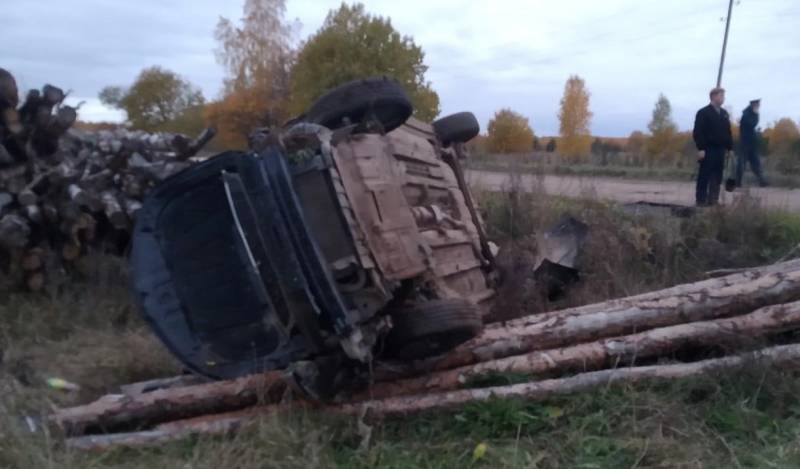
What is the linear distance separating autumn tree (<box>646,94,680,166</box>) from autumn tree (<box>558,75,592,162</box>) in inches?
128

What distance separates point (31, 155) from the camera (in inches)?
327

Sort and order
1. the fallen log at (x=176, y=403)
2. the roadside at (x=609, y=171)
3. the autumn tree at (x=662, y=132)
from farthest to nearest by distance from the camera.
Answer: the autumn tree at (x=662, y=132), the roadside at (x=609, y=171), the fallen log at (x=176, y=403)

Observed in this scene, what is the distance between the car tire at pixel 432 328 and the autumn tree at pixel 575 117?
40.7 metres

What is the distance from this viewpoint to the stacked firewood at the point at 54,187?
26.0ft

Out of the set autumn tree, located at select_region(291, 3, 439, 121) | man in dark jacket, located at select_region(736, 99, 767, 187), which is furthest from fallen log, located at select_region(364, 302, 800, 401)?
autumn tree, located at select_region(291, 3, 439, 121)

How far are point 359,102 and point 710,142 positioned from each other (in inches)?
263

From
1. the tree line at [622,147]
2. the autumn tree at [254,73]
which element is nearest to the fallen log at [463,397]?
the tree line at [622,147]

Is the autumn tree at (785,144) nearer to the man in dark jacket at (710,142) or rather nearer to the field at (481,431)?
the man in dark jacket at (710,142)

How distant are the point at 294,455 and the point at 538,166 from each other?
688 centimetres

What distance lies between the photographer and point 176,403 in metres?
5.20

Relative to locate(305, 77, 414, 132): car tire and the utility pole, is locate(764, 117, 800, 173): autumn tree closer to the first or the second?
the utility pole

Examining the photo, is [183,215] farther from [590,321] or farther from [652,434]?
[652,434]

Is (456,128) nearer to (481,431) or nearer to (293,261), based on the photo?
(293,261)

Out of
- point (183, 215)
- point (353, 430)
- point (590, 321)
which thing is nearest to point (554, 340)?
point (590, 321)
